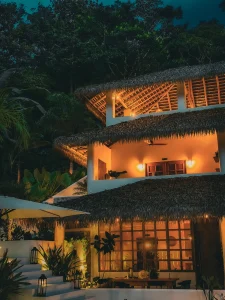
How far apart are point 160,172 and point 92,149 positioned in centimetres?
288

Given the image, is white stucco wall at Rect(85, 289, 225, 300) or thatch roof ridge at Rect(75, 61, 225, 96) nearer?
white stucco wall at Rect(85, 289, 225, 300)

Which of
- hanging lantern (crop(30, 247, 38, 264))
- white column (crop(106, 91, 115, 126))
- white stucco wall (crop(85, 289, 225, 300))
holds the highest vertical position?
white column (crop(106, 91, 115, 126))

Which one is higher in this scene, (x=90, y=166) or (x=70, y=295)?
(x=90, y=166)

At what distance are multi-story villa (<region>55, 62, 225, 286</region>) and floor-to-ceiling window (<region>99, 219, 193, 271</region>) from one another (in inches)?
1.3

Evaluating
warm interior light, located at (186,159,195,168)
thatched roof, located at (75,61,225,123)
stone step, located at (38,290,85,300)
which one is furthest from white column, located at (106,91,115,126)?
stone step, located at (38,290,85,300)

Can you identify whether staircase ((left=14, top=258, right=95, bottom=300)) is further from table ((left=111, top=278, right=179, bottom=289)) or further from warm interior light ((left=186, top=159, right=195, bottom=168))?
warm interior light ((left=186, top=159, right=195, bottom=168))

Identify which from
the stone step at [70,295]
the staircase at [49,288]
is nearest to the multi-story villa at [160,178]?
the staircase at [49,288]

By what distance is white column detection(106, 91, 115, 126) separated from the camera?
52.0 feet

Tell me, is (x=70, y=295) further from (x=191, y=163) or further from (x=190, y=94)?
(x=190, y=94)

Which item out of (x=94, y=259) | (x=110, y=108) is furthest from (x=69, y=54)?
(x=94, y=259)

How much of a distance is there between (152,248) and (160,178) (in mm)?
2420

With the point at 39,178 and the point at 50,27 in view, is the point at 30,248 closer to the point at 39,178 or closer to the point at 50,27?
the point at 39,178

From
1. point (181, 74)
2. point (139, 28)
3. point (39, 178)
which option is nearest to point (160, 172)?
point (181, 74)

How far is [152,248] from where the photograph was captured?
43.7 feet
